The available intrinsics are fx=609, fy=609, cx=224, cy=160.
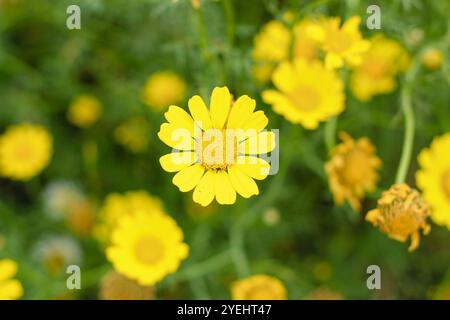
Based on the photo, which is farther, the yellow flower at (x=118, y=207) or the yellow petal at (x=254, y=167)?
the yellow flower at (x=118, y=207)

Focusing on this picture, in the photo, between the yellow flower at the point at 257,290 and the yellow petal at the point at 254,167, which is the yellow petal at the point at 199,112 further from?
the yellow flower at the point at 257,290

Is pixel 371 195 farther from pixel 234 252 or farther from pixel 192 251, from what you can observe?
pixel 192 251

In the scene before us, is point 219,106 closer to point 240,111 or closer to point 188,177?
point 240,111

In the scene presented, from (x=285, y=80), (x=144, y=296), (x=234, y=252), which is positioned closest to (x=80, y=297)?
(x=144, y=296)

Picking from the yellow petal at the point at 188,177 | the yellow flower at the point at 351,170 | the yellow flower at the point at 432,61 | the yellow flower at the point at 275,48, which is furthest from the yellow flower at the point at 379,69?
the yellow petal at the point at 188,177

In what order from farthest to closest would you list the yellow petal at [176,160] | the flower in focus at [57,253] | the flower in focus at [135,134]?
the flower in focus at [135,134] < the flower in focus at [57,253] < the yellow petal at [176,160]

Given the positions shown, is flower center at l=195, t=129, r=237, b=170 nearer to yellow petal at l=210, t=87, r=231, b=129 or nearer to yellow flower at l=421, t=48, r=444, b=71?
yellow petal at l=210, t=87, r=231, b=129

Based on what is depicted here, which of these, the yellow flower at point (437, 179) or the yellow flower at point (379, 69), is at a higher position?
the yellow flower at point (379, 69)
